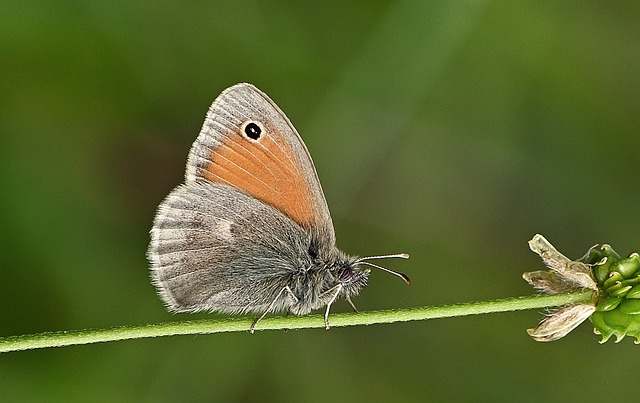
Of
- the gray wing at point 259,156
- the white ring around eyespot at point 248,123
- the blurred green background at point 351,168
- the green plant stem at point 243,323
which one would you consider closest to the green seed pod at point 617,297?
the green plant stem at point 243,323

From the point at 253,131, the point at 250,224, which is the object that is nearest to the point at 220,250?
the point at 250,224

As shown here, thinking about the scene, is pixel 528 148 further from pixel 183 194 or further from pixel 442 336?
pixel 183 194

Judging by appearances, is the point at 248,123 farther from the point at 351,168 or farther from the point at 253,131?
the point at 351,168

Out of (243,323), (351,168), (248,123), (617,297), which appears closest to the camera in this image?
(243,323)

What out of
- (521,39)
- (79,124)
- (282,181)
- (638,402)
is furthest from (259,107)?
(638,402)

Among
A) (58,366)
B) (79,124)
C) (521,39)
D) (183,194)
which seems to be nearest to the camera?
(183,194)

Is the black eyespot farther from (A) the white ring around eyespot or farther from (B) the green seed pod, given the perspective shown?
(B) the green seed pod

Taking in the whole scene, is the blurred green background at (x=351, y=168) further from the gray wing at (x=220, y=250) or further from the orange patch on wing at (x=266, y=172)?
the orange patch on wing at (x=266, y=172)

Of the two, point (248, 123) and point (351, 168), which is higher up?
point (351, 168)
